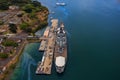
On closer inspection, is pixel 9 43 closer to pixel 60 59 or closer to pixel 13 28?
pixel 13 28

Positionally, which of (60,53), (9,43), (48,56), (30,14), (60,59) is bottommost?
(60,59)

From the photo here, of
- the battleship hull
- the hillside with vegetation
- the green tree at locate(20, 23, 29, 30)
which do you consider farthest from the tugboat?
the green tree at locate(20, 23, 29, 30)

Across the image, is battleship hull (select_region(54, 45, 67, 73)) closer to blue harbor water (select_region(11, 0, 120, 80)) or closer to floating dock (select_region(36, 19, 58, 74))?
blue harbor water (select_region(11, 0, 120, 80))

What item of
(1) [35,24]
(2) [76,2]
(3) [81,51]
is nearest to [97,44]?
(3) [81,51]

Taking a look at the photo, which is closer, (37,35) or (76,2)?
(37,35)

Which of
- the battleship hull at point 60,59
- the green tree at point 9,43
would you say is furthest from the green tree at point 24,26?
the battleship hull at point 60,59

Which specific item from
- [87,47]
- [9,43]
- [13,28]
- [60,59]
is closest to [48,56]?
[60,59]

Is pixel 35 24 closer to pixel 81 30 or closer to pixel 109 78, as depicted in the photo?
pixel 81 30

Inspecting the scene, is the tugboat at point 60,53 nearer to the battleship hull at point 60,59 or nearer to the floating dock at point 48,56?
the battleship hull at point 60,59
